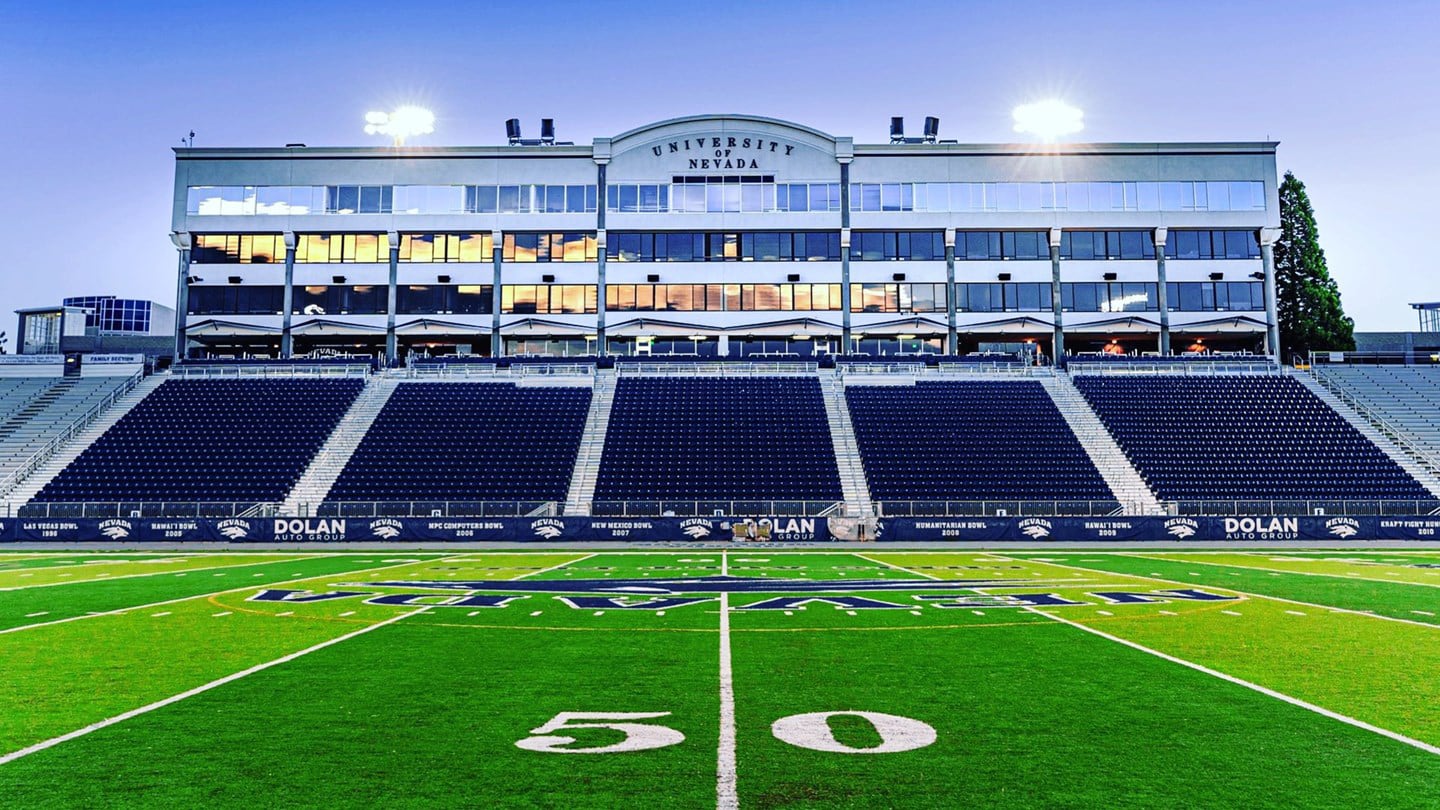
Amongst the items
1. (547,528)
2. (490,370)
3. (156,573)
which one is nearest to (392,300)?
(490,370)

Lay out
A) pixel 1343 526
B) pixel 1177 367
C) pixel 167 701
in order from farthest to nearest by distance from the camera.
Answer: pixel 1177 367 < pixel 1343 526 < pixel 167 701

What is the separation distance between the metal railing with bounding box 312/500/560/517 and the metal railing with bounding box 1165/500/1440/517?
24.6m

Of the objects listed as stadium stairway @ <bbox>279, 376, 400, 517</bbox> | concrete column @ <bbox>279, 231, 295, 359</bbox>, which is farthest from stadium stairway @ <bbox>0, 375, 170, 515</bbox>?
stadium stairway @ <bbox>279, 376, 400, 517</bbox>

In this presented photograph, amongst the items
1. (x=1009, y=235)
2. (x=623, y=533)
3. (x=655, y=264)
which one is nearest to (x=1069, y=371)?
(x=1009, y=235)

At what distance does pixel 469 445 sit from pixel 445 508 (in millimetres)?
9059

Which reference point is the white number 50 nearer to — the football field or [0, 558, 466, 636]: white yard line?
the football field

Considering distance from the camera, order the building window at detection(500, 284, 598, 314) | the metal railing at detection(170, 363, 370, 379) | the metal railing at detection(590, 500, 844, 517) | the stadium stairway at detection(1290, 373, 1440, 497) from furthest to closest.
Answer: the building window at detection(500, 284, 598, 314) → the metal railing at detection(170, 363, 370, 379) → the stadium stairway at detection(1290, 373, 1440, 497) → the metal railing at detection(590, 500, 844, 517)

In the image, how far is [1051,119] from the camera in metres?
61.4

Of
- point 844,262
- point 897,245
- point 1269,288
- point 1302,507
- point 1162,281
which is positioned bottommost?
point 1302,507

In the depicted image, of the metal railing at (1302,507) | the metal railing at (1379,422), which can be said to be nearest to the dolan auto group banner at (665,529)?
the metal railing at (1302,507)

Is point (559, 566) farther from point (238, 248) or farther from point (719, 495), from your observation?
point (238, 248)

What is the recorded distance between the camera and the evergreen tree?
67.4 metres

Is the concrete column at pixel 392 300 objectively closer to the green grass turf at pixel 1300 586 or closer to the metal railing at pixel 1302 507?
the metal railing at pixel 1302 507

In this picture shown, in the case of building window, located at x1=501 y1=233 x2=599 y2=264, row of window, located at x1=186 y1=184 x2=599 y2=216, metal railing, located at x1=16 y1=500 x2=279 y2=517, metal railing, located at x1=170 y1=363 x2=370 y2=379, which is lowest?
metal railing, located at x1=16 y1=500 x2=279 y2=517
